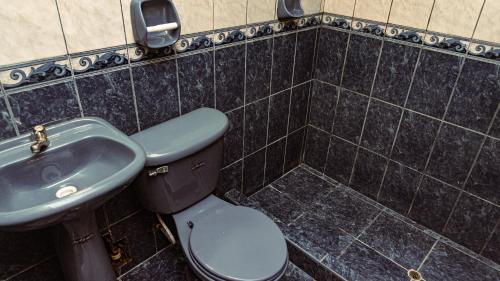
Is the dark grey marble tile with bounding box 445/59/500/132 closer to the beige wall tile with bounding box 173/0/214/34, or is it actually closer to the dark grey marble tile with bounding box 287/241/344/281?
the dark grey marble tile with bounding box 287/241/344/281

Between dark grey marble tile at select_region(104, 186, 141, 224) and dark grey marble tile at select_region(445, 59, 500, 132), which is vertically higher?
dark grey marble tile at select_region(445, 59, 500, 132)

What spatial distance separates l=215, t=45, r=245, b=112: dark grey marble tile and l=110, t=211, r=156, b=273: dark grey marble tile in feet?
2.00

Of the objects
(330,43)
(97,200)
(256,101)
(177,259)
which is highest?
(330,43)

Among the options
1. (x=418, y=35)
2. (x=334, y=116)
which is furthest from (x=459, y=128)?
(x=334, y=116)

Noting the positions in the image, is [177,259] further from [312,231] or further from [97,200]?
[97,200]

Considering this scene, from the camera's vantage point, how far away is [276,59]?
5.67 feet

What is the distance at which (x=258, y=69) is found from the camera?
65.4 inches

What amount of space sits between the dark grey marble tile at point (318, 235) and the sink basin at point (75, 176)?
910 mm

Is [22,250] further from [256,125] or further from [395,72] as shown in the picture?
[395,72]

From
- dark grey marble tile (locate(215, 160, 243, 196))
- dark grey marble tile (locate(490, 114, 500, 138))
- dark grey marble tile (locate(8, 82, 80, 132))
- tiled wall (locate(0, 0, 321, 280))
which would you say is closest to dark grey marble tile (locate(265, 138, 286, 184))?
tiled wall (locate(0, 0, 321, 280))

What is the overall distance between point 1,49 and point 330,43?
1.50m

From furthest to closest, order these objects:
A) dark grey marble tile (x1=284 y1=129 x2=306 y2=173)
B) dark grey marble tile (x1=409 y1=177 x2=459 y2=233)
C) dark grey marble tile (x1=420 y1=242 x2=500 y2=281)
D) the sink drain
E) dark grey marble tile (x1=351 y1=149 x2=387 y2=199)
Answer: dark grey marble tile (x1=284 y1=129 x2=306 y2=173) < dark grey marble tile (x1=351 y1=149 x2=387 y2=199) < dark grey marble tile (x1=409 y1=177 x2=459 y2=233) < dark grey marble tile (x1=420 y1=242 x2=500 y2=281) < the sink drain

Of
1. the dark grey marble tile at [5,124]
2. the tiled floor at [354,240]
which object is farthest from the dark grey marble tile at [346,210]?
the dark grey marble tile at [5,124]

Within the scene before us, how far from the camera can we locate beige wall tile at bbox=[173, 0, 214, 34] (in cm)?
125
